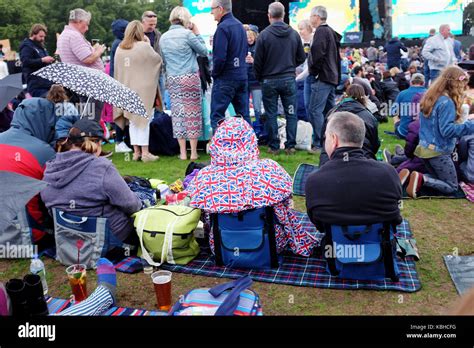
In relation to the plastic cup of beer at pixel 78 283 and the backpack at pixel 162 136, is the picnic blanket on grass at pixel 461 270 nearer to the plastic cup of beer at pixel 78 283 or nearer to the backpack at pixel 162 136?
the plastic cup of beer at pixel 78 283

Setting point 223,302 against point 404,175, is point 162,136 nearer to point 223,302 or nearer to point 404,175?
point 404,175

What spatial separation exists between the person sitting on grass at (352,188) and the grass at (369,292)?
20.1 inches

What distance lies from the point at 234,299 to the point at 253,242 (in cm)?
139

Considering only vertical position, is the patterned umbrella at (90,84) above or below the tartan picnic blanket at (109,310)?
above

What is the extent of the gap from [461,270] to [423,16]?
2155 centimetres

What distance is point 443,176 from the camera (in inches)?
207

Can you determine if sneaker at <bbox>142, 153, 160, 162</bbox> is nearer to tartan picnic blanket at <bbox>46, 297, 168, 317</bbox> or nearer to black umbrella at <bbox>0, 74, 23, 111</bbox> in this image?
black umbrella at <bbox>0, 74, 23, 111</bbox>

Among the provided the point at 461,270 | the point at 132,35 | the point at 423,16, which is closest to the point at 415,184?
the point at 461,270

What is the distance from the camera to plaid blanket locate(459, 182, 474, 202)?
16.7ft

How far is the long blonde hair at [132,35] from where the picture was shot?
6.50 metres

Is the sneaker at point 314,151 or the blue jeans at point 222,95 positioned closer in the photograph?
the blue jeans at point 222,95

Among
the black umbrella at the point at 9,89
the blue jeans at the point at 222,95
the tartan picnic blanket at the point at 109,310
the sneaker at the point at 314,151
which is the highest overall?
the black umbrella at the point at 9,89

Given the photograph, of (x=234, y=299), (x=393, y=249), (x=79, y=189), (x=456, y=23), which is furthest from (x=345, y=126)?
(x=456, y=23)

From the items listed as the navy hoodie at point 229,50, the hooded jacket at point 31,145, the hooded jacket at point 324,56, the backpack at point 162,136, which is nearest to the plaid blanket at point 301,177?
the hooded jacket at point 324,56
